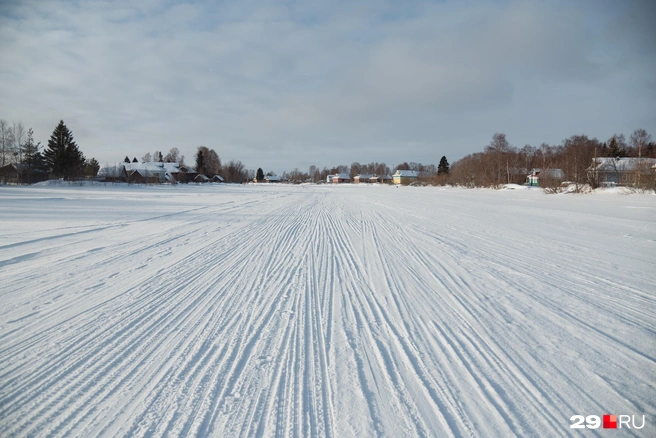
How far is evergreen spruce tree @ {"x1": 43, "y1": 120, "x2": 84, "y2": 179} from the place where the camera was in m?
56.0

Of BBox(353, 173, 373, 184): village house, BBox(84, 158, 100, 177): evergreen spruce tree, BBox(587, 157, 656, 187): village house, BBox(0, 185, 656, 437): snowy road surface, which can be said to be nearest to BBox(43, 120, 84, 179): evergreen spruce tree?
BBox(84, 158, 100, 177): evergreen spruce tree

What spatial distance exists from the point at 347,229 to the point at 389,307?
24.1 feet

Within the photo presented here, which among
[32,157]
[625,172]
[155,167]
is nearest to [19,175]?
[32,157]

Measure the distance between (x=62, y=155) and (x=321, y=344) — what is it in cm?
7014

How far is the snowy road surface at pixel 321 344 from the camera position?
8.08 ft

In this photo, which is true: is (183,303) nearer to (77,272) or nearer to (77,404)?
(77,404)

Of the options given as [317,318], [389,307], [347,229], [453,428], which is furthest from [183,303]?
[347,229]

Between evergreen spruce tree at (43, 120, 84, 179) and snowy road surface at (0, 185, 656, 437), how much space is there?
204 ft

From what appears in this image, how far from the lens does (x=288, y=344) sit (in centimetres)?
346

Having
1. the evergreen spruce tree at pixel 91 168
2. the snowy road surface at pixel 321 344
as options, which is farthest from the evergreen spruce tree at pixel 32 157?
the snowy road surface at pixel 321 344

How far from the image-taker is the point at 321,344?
3.48 m

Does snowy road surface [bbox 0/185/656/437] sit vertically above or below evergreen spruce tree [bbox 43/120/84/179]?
below

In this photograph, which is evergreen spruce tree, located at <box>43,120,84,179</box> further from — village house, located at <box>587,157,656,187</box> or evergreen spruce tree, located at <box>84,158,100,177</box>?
village house, located at <box>587,157,656,187</box>

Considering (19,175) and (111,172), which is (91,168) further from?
(19,175)
